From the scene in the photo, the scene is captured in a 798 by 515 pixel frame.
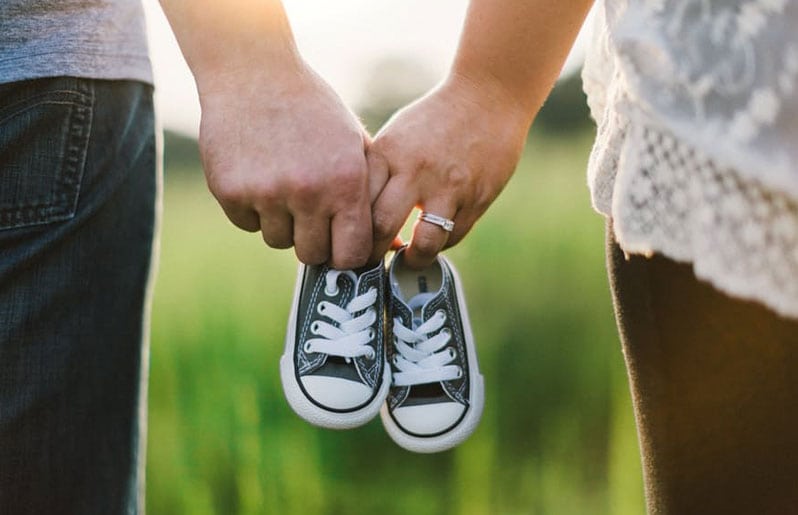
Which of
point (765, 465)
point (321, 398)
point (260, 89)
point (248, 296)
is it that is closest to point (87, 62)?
point (260, 89)

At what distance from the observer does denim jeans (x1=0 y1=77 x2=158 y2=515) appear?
115cm

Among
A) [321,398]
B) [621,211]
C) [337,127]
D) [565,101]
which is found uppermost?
[565,101]

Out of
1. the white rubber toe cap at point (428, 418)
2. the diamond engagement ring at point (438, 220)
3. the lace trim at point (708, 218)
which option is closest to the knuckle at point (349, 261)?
the diamond engagement ring at point (438, 220)

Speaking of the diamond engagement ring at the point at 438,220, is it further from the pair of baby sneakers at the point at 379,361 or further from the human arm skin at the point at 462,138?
the pair of baby sneakers at the point at 379,361

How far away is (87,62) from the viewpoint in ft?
3.83

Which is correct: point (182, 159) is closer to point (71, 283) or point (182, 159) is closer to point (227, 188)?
point (71, 283)

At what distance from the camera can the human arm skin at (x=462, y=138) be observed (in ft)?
3.59

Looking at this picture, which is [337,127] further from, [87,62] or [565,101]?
[565,101]

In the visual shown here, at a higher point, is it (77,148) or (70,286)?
(77,148)

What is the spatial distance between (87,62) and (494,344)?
2.06 meters

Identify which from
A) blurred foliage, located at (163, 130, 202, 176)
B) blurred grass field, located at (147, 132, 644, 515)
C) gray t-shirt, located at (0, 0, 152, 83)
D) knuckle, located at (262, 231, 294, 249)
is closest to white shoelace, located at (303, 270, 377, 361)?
knuckle, located at (262, 231, 294, 249)

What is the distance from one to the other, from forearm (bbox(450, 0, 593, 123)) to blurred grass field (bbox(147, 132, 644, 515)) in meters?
1.71

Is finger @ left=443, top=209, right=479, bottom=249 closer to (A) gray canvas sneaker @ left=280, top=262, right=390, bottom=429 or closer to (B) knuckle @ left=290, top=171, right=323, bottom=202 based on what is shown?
(A) gray canvas sneaker @ left=280, top=262, right=390, bottom=429

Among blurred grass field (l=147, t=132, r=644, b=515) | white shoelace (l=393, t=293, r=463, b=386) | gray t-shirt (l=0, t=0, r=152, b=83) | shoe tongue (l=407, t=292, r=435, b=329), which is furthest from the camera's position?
blurred grass field (l=147, t=132, r=644, b=515)
